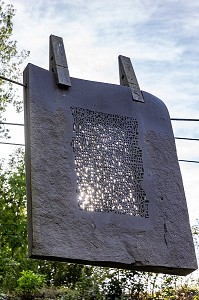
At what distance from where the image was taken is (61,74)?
3.06m

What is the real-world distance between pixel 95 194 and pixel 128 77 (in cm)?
88

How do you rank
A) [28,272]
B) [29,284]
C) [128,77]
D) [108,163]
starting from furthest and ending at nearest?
[28,272], [29,284], [128,77], [108,163]

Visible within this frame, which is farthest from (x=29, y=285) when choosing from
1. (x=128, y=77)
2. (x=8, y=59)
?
(x=128, y=77)

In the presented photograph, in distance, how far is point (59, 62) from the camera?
3115 millimetres

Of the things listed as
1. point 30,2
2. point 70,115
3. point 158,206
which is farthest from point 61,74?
point 30,2

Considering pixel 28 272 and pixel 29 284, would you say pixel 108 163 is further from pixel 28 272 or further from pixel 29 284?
pixel 28 272

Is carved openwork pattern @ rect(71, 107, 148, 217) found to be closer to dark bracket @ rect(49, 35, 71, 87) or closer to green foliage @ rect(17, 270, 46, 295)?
dark bracket @ rect(49, 35, 71, 87)

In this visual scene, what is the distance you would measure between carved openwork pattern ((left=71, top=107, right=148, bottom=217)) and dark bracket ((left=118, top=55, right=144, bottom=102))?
0.20 m

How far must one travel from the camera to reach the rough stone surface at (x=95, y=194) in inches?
106

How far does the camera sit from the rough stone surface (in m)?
2.69

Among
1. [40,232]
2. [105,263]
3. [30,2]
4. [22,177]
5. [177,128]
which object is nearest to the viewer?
[40,232]

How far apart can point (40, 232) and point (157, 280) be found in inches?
225

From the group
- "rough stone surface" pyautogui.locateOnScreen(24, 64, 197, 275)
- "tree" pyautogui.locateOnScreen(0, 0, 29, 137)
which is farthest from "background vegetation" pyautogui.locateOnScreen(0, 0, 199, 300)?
"rough stone surface" pyautogui.locateOnScreen(24, 64, 197, 275)

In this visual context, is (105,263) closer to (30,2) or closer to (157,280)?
(30,2)
